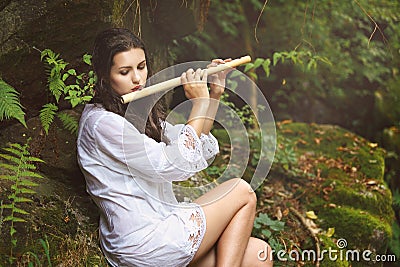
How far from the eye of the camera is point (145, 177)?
107 inches

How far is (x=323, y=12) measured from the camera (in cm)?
667

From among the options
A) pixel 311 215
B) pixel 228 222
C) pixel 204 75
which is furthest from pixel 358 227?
pixel 204 75

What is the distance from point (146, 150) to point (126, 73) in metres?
0.44

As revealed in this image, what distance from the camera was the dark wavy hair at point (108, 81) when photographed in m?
2.82

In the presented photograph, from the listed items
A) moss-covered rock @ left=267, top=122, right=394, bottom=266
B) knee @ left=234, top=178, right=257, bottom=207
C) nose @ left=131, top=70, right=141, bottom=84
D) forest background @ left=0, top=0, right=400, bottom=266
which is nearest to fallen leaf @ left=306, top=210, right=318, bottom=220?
moss-covered rock @ left=267, top=122, right=394, bottom=266

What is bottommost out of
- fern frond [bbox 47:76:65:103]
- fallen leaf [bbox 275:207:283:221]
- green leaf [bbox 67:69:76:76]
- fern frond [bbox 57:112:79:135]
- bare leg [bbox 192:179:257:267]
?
fallen leaf [bbox 275:207:283:221]

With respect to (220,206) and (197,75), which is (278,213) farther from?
(197,75)

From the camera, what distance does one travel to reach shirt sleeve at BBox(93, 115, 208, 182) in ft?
8.63

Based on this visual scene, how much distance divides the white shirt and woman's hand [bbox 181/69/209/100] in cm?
18

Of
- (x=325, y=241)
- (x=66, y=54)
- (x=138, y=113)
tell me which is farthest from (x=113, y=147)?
(x=325, y=241)

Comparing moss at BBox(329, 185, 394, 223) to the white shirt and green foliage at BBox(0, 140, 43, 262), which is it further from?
green foliage at BBox(0, 140, 43, 262)

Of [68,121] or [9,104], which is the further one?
[68,121]

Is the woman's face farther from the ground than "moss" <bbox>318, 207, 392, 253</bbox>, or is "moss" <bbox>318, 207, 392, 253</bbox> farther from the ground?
the woman's face

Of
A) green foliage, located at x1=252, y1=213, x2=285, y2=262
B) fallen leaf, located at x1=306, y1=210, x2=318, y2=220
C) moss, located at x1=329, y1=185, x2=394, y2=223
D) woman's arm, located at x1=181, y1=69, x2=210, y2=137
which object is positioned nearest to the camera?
woman's arm, located at x1=181, y1=69, x2=210, y2=137
